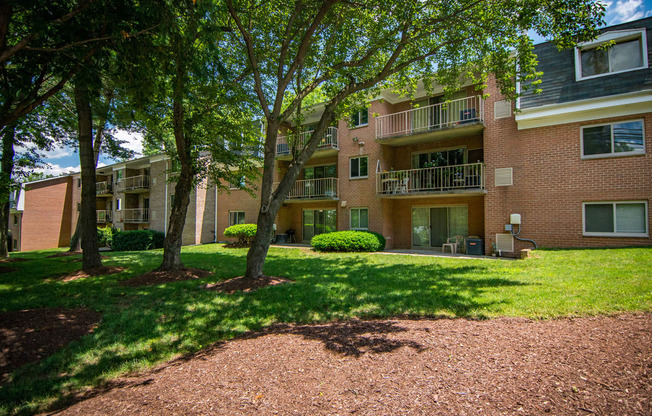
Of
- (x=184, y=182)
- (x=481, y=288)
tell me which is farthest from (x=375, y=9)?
(x=481, y=288)

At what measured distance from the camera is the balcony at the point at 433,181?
13602 mm

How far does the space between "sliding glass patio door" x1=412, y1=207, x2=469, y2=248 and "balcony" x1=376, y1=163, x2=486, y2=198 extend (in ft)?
4.44

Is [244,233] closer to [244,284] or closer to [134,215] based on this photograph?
[244,284]

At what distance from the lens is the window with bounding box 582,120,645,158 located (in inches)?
420

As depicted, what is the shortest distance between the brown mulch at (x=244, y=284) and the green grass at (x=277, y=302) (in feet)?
1.13

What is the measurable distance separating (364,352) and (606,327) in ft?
9.22

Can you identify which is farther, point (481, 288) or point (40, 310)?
point (481, 288)

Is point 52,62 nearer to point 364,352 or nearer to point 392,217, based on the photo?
point 364,352

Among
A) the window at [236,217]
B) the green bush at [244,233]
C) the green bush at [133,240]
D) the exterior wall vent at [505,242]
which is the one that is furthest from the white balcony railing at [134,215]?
the exterior wall vent at [505,242]

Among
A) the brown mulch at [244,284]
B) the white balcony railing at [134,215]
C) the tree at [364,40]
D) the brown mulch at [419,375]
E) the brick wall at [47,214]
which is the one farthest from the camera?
the brick wall at [47,214]

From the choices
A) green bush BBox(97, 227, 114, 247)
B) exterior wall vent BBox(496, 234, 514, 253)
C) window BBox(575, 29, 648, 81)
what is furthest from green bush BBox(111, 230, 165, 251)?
window BBox(575, 29, 648, 81)

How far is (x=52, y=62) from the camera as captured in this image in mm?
6074

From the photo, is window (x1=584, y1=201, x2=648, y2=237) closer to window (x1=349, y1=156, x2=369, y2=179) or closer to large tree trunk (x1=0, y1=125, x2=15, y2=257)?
window (x1=349, y1=156, x2=369, y2=179)

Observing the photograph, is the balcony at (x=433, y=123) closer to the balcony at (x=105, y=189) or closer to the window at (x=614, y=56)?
the window at (x=614, y=56)
